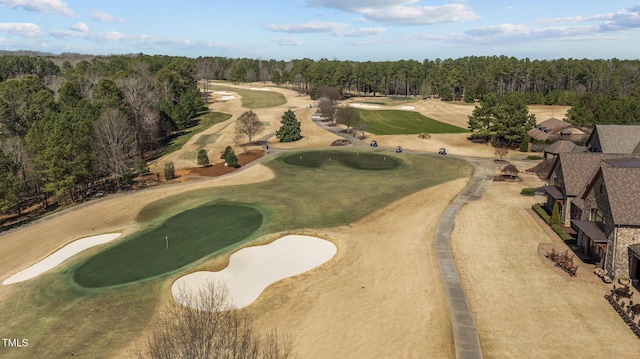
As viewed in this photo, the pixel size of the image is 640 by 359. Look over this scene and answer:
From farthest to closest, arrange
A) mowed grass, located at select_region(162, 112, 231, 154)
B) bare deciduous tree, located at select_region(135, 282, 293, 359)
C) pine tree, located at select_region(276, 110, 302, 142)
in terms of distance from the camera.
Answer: mowed grass, located at select_region(162, 112, 231, 154), pine tree, located at select_region(276, 110, 302, 142), bare deciduous tree, located at select_region(135, 282, 293, 359)

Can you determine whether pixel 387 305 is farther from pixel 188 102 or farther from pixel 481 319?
pixel 188 102

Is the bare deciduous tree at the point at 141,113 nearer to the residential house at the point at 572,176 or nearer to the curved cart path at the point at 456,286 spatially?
the curved cart path at the point at 456,286

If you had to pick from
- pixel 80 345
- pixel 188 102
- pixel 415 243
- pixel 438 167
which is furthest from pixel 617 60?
pixel 80 345

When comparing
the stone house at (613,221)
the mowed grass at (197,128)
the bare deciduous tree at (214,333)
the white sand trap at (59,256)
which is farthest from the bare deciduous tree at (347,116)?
the bare deciduous tree at (214,333)

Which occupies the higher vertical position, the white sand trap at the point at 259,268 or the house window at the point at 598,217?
the house window at the point at 598,217

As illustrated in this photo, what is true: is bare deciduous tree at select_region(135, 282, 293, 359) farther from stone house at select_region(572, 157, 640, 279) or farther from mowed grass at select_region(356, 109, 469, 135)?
mowed grass at select_region(356, 109, 469, 135)

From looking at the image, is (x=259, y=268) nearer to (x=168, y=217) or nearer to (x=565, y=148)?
(x=168, y=217)

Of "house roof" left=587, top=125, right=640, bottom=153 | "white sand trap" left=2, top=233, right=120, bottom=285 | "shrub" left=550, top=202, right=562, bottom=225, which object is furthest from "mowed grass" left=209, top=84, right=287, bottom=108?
"shrub" left=550, top=202, right=562, bottom=225

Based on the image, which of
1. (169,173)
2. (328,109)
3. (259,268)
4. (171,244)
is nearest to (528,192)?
(259,268)
